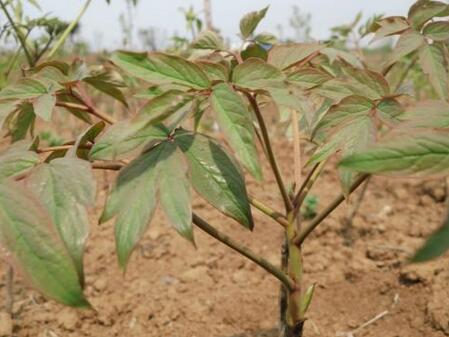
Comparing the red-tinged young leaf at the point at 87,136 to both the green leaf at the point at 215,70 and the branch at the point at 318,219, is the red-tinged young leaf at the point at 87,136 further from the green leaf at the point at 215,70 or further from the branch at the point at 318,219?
the branch at the point at 318,219

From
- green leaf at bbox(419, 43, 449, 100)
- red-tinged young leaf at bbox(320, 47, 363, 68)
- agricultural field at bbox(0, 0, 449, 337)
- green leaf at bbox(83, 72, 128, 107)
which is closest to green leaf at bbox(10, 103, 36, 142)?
agricultural field at bbox(0, 0, 449, 337)

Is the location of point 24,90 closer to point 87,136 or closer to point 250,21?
point 87,136

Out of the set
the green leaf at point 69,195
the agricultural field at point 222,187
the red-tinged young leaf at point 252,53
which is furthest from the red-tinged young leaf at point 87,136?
the red-tinged young leaf at point 252,53

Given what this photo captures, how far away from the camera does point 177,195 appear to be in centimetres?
63

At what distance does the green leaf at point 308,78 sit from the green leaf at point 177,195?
27cm

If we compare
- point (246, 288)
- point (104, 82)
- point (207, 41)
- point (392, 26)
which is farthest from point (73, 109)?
point (246, 288)

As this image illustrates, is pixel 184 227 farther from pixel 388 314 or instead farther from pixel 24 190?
pixel 388 314

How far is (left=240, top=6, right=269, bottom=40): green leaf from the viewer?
3.45 ft

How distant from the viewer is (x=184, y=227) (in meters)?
0.60

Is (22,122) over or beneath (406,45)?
beneath

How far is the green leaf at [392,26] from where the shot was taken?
0.97 metres

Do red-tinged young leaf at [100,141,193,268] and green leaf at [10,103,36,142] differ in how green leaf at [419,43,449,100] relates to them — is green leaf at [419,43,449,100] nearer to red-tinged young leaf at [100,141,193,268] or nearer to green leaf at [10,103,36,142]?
red-tinged young leaf at [100,141,193,268]

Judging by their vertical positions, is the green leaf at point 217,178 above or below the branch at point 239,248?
above

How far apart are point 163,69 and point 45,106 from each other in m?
0.25
